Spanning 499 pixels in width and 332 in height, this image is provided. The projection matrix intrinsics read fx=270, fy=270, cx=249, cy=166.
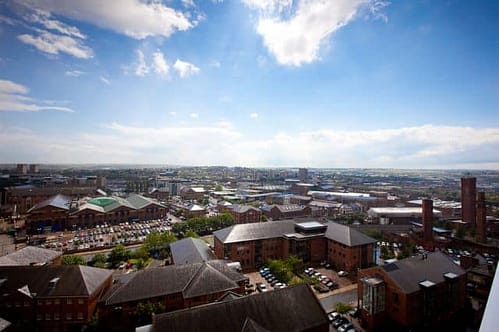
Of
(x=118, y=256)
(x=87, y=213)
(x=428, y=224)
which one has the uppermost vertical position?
(x=428, y=224)

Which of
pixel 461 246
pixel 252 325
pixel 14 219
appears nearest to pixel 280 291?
pixel 252 325

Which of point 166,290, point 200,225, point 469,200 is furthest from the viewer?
point 469,200

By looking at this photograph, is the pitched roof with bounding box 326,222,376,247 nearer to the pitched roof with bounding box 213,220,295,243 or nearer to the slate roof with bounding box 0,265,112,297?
the pitched roof with bounding box 213,220,295,243

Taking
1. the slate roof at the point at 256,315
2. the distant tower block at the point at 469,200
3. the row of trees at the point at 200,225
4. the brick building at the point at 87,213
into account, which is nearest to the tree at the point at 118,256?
the row of trees at the point at 200,225

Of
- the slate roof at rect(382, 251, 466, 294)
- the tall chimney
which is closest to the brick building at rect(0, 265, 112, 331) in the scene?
the slate roof at rect(382, 251, 466, 294)

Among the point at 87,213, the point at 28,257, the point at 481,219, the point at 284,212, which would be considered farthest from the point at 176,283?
the point at 481,219

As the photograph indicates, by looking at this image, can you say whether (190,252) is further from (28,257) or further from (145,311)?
(28,257)
